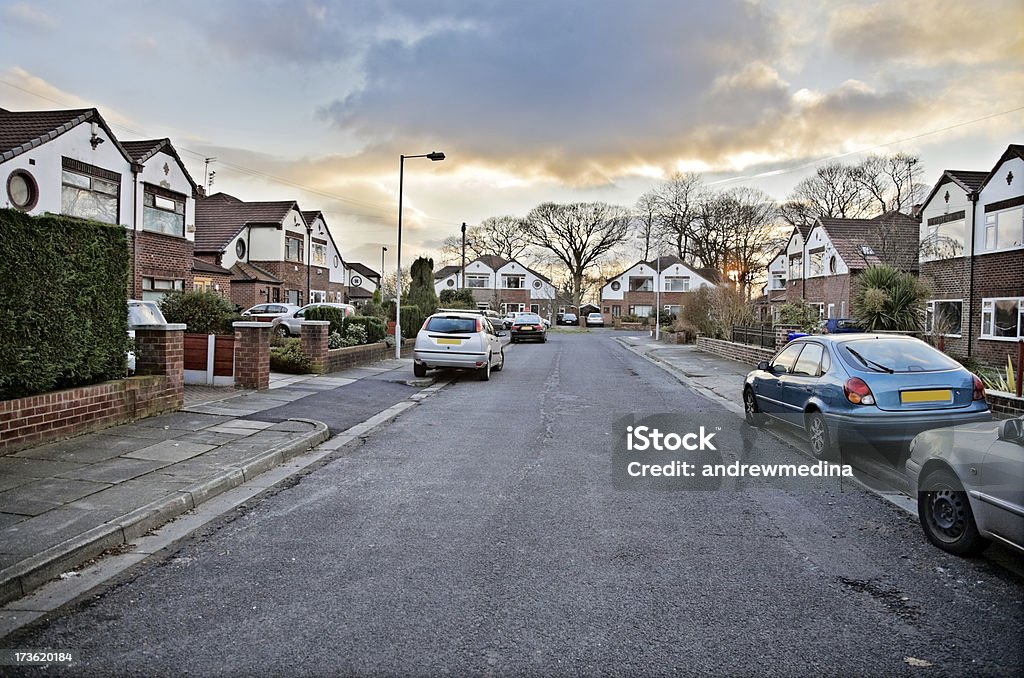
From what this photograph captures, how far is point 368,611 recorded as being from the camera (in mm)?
3891

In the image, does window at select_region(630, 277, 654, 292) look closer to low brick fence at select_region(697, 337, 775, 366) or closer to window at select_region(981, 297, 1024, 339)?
Result: low brick fence at select_region(697, 337, 775, 366)

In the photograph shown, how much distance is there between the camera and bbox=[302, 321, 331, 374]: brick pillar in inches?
637

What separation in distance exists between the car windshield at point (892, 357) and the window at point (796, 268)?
37785 millimetres

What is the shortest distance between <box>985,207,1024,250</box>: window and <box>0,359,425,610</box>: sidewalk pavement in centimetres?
2340

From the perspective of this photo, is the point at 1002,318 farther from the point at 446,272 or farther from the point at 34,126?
the point at 446,272

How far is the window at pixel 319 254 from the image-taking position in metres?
45.2

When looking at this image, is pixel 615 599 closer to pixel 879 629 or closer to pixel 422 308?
pixel 879 629

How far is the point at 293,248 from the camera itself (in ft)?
139

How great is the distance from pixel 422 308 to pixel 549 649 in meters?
28.4

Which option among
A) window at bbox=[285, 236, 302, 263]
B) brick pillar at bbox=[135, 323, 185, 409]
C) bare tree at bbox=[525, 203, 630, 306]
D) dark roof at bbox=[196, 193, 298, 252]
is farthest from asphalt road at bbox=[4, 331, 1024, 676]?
bare tree at bbox=[525, 203, 630, 306]

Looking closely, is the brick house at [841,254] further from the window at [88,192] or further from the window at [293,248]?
the window at [293,248]

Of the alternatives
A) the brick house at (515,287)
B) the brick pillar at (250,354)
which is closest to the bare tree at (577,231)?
the brick house at (515,287)

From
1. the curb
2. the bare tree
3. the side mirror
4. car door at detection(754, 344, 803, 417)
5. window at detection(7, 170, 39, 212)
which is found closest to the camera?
the curb

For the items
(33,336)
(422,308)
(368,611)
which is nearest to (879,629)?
(368,611)
